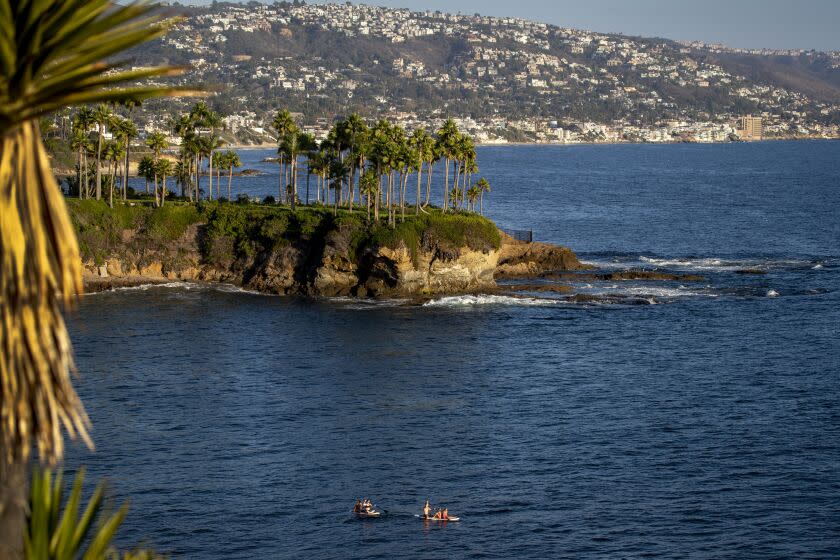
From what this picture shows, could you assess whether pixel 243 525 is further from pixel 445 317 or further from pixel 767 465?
pixel 445 317

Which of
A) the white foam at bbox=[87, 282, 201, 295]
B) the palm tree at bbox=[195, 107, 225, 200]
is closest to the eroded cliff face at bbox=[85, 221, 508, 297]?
the white foam at bbox=[87, 282, 201, 295]

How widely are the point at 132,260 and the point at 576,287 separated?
38.6m

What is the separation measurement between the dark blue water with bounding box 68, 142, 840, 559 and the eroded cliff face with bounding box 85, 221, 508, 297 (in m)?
3.65

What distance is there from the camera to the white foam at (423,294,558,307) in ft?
291

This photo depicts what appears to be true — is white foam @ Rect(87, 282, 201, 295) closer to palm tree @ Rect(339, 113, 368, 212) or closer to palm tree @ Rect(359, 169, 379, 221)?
palm tree @ Rect(359, 169, 379, 221)

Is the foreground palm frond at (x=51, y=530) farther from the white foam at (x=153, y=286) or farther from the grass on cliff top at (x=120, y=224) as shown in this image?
the grass on cliff top at (x=120, y=224)

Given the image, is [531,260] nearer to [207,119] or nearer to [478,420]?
[207,119]

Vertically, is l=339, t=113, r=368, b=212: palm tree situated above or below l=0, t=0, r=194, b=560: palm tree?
above

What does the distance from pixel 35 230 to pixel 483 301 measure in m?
85.3

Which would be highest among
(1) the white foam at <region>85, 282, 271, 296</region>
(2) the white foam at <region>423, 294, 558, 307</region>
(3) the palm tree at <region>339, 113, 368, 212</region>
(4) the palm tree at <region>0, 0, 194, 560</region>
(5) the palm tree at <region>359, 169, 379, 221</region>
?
(3) the palm tree at <region>339, 113, 368, 212</region>

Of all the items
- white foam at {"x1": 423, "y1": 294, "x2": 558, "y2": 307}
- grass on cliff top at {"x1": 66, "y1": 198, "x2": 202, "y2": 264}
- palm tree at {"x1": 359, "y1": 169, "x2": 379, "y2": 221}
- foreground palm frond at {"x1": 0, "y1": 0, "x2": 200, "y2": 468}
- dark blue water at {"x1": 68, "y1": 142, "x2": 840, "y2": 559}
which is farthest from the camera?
palm tree at {"x1": 359, "y1": 169, "x2": 379, "y2": 221}

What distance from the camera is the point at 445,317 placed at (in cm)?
8356

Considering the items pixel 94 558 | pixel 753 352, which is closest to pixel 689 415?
pixel 753 352

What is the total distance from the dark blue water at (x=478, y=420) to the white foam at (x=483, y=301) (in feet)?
0.85
